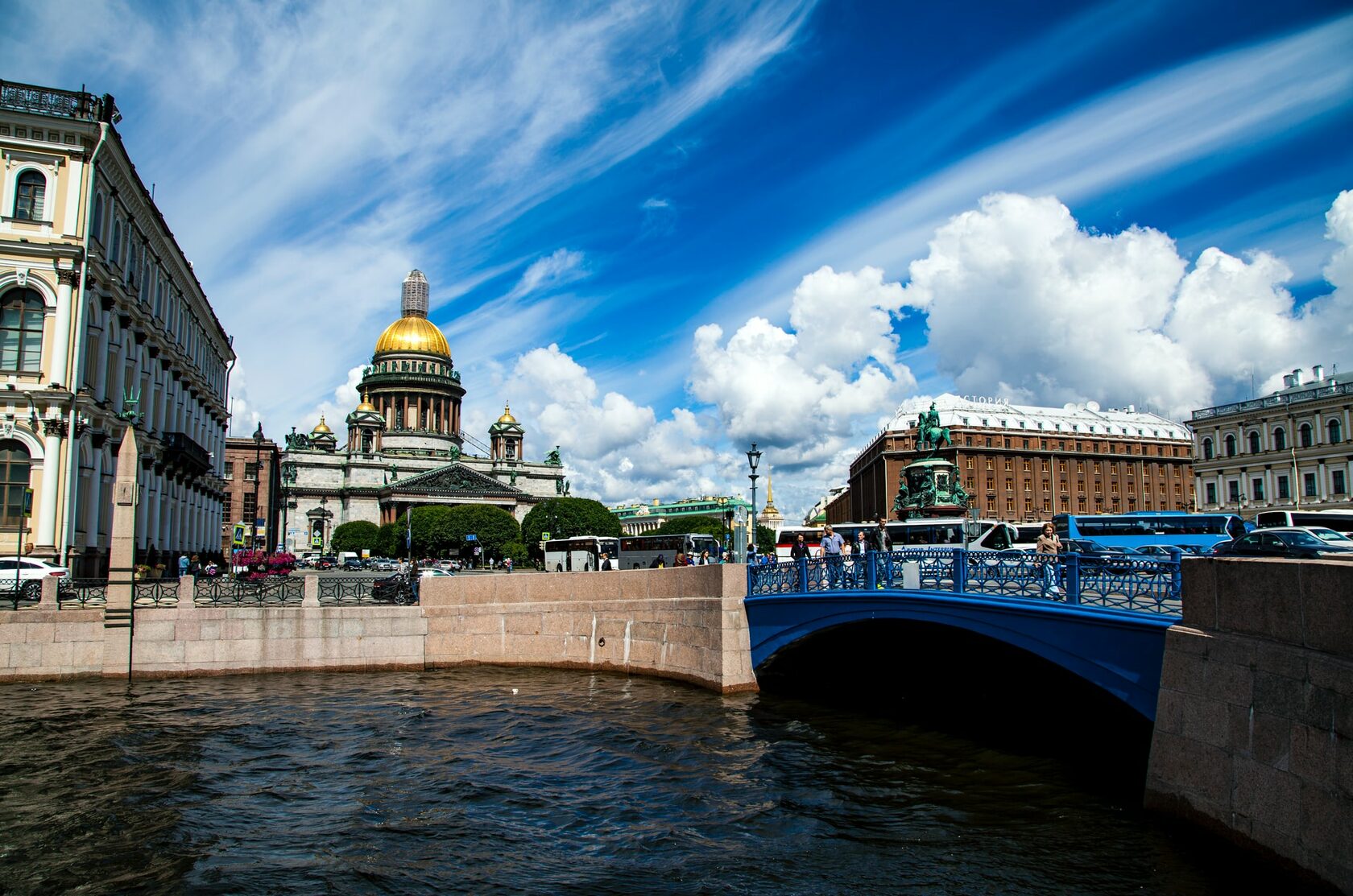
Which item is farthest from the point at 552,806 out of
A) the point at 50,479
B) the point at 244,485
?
the point at 244,485

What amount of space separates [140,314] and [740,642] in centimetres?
2786

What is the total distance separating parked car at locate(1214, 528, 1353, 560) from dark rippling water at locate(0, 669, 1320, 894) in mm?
7771

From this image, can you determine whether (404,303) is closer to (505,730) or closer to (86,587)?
(86,587)

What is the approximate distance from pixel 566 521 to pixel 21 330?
69.7 m

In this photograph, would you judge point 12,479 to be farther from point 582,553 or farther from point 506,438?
point 506,438

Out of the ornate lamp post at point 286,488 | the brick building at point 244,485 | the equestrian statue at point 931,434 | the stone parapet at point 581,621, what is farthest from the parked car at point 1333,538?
the ornate lamp post at point 286,488

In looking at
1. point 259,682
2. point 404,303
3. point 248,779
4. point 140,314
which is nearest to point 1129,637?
point 248,779

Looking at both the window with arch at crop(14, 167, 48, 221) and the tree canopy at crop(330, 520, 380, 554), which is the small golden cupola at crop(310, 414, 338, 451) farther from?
the window with arch at crop(14, 167, 48, 221)

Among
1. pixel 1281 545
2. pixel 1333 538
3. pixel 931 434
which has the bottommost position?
pixel 1281 545

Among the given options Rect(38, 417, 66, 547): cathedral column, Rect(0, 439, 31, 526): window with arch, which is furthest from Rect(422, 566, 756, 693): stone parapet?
Rect(0, 439, 31, 526): window with arch

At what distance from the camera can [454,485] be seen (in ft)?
387

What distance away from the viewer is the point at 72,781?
1480 centimetres

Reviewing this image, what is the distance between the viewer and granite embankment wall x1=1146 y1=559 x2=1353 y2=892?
27.9 ft

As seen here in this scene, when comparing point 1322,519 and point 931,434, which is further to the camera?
point 931,434
